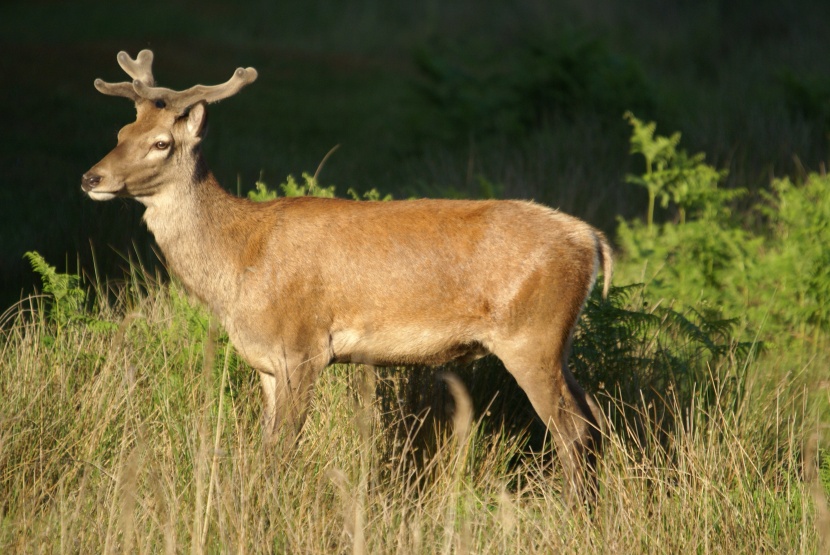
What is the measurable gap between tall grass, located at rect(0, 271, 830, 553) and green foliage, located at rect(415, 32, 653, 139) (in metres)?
6.41

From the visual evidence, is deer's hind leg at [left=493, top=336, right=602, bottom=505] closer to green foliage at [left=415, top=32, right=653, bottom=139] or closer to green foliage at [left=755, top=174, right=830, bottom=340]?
green foliage at [left=755, top=174, right=830, bottom=340]

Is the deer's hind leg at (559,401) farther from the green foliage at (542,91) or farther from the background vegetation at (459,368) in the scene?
the green foliage at (542,91)

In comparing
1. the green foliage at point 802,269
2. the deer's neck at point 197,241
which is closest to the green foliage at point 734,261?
the green foliage at point 802,269

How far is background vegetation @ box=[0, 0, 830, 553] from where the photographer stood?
471 centimetres

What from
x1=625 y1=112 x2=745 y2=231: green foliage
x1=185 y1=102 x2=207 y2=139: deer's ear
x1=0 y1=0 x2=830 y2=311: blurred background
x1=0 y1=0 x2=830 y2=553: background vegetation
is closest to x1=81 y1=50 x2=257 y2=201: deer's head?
x1=185 y1=102 x2=207 y2=139: deer's ear

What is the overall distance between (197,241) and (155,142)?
511 millimetres

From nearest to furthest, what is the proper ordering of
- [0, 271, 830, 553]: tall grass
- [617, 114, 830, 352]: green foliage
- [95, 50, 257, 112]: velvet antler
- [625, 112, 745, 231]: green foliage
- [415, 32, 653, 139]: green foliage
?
[0, 271, 830, 553]: tall grass → [95, 50, 257, 112]: velvet antler → [617, 114, 830, 352]: green foliage → [625, 112, 745, 231]: green foliage → [415, 32, 653, 139]: green foliage

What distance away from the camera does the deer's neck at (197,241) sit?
554 centimetres

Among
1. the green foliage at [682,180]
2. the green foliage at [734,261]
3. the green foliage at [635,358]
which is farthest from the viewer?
the green foliage at [682,180]

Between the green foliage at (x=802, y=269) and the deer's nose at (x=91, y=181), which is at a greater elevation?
the deer's nose at (x=91, y=181)

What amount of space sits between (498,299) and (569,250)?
40 centimetres

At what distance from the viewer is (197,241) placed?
18.2 feet

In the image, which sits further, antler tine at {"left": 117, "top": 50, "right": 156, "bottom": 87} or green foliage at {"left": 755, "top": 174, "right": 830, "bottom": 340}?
green foliage at {"left": 755, "top": 174, "right": 830, "bottom": 340}

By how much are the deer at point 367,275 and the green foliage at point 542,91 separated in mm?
6922
